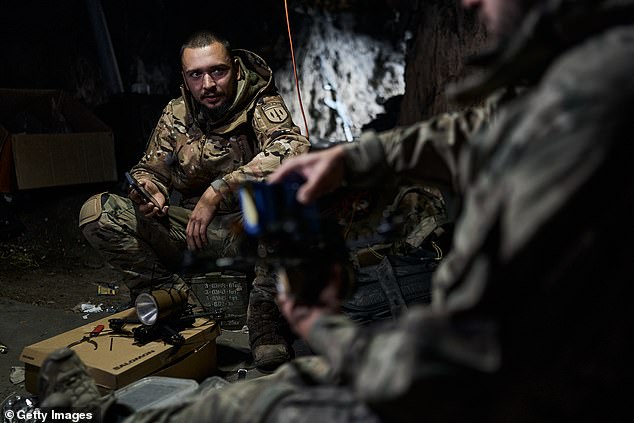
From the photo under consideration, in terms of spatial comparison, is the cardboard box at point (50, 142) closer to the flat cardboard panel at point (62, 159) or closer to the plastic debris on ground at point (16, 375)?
the flat cardboard panel at point (62, 159)

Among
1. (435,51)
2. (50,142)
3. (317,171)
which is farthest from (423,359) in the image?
(50,142)

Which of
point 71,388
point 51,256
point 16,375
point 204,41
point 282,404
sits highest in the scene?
point 204,41

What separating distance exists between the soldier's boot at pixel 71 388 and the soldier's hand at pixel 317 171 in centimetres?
102

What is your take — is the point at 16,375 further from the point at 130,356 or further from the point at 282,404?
the point at 282,404

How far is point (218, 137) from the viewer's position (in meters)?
4.01

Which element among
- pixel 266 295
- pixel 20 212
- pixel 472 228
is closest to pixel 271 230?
pixel 472 228

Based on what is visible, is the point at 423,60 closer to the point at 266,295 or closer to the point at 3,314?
the point at 266,295

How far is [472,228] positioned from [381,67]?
21.4 ft

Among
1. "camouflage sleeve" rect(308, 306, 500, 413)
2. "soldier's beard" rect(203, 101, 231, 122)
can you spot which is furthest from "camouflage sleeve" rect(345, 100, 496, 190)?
"soldier's beard" rect(203, 101, 231, 122)

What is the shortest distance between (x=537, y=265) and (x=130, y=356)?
2312mm

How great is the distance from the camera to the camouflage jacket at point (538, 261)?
35.8 inches

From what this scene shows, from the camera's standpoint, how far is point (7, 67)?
277 inches

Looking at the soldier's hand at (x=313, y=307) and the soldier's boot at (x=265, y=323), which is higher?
the soldier's hand at (x=313, y=307)

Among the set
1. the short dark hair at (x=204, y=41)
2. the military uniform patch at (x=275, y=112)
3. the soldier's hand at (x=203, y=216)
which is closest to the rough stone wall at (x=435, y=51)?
the military uniform patch at (x=275, y=112)
